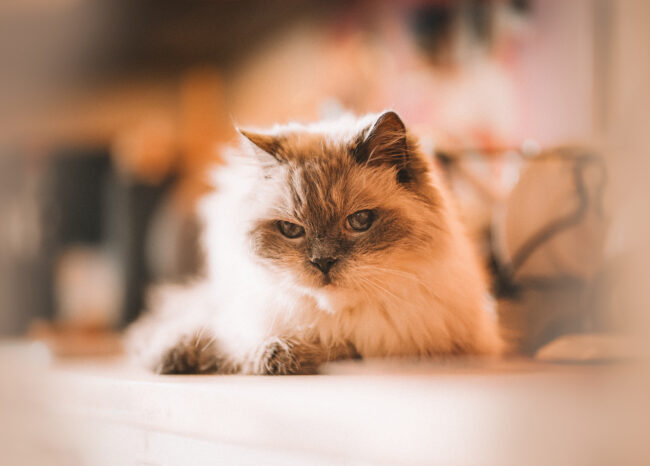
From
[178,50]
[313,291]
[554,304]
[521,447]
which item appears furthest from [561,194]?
[178,50]

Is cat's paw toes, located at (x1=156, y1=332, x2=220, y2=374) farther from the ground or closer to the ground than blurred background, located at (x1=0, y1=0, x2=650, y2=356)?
closer to the ground

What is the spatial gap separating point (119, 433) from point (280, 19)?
132 inches

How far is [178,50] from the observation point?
175 inches

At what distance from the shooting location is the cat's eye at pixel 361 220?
996 millimetres

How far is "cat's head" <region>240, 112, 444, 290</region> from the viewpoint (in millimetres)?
967

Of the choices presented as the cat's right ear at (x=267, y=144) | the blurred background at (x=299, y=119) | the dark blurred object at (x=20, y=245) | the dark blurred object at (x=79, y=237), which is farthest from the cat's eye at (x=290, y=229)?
the dark blurred object at (x=79, y=237)

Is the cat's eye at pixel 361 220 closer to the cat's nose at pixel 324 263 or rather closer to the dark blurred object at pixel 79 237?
the cat's nose at pixel 324 263

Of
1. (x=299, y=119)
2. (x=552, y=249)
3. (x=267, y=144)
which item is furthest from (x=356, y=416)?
(x=299, y=119)

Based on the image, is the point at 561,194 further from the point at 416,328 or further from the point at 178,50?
the point at 178,50

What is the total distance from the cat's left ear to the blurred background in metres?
0.27

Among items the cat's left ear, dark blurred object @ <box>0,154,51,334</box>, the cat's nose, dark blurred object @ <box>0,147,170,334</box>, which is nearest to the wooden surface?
the cat's nose

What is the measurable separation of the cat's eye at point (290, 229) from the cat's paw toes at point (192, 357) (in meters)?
0.26

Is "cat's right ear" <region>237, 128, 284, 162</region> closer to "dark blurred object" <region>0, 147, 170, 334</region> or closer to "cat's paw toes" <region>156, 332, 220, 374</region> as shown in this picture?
"cat's paw toes" <region>156, 332, 220, 374</region>

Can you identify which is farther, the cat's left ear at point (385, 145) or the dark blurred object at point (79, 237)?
the dark blurred object at point (79, 237)
